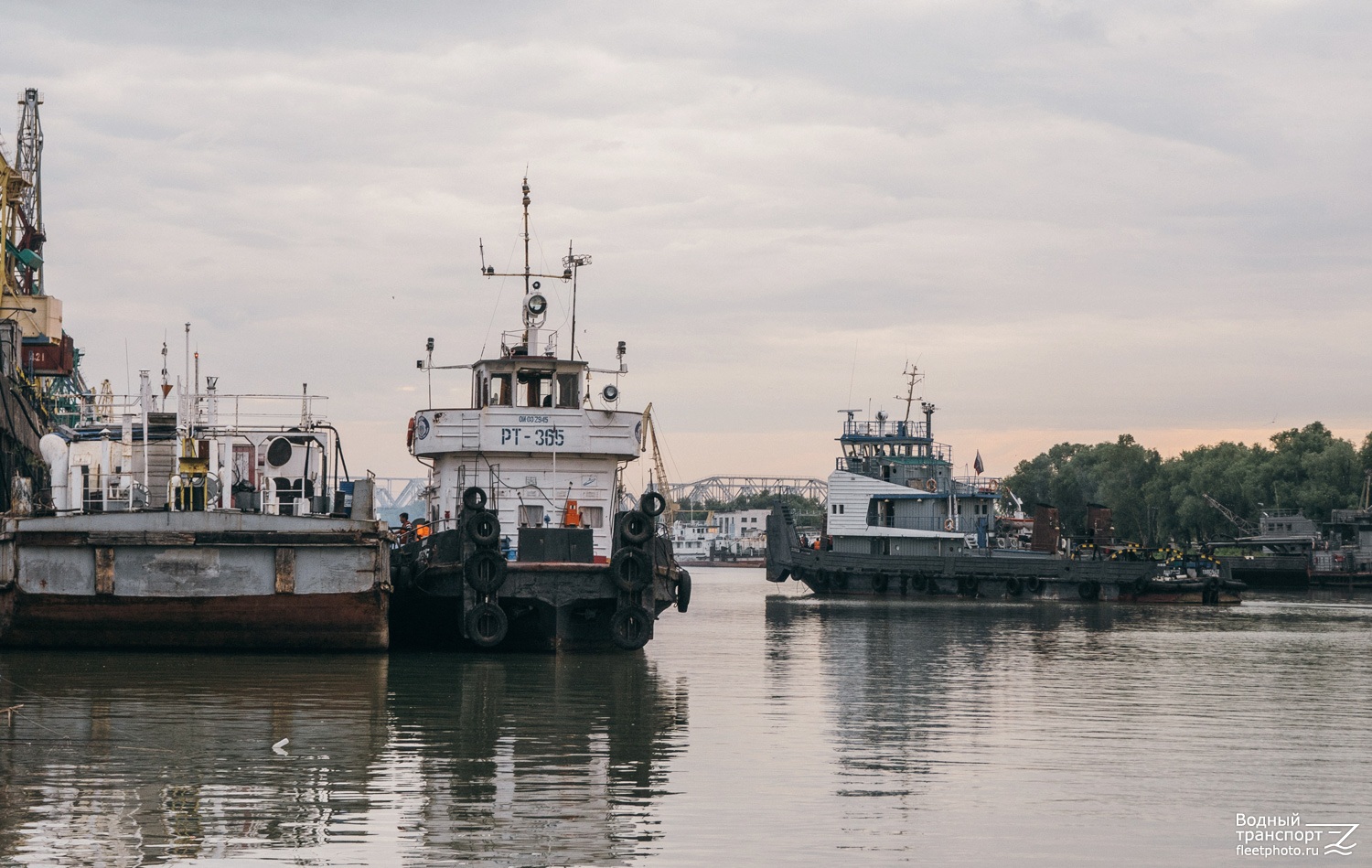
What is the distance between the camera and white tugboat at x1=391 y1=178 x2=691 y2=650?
2602cm

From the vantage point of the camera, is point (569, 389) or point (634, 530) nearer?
point (634, 530)

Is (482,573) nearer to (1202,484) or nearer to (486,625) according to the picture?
(486,625)

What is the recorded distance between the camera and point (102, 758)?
1458 centimetres

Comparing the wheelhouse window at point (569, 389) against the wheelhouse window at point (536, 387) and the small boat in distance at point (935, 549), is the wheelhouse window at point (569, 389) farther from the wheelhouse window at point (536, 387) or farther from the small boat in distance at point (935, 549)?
the small boat in distance at point (935, 549)

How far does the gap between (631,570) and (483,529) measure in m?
2.57

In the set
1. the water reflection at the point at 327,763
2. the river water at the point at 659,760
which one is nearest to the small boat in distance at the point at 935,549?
the river water at the point at 659,760

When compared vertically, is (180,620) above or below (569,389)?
below

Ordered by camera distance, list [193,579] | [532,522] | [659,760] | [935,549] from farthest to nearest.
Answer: [935,549], [532,522], [193,579], [659,760]

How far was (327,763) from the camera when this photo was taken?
14.8 metres

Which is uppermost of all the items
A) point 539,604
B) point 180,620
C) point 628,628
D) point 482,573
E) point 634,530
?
point 634,530

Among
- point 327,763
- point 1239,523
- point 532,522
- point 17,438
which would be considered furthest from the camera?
point 1239,523

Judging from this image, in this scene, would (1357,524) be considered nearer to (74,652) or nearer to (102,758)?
(74,652)

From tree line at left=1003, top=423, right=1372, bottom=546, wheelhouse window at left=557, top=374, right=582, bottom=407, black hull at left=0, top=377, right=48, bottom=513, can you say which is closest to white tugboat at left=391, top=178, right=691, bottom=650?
wheelhouse window at left=557, top=374, right=582, bottom=407

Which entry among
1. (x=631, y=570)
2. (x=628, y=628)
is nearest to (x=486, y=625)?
(x=628, y=628)
